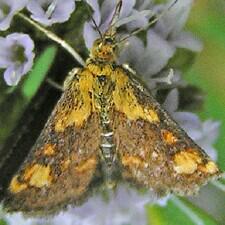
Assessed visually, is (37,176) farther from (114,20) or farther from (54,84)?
(114,20)

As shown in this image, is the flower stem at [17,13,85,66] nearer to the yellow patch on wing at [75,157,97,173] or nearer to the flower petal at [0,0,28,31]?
the flower petal at [0,0,28,31]

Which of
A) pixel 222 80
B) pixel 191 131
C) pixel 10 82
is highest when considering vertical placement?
pixel 10 82

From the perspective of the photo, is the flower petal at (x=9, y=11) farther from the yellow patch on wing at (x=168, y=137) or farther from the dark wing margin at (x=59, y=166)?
the yellow patch on wing at (x=168, y=137)

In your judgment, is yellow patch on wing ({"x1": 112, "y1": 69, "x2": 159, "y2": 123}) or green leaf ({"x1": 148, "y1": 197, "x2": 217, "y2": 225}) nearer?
yellow patch on wing ({"x1": 112, "y1": 69, "x2": 159, "y2": 123})

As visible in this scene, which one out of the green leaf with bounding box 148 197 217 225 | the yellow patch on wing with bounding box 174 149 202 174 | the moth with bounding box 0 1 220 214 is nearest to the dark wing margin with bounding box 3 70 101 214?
the moth with bounding box 0 1 220 214

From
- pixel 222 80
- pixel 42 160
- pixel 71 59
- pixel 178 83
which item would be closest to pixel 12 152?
pixel 42 160

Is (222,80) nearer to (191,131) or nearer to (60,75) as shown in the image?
(191,131)

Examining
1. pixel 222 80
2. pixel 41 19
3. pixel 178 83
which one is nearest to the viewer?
pixel 41 19
